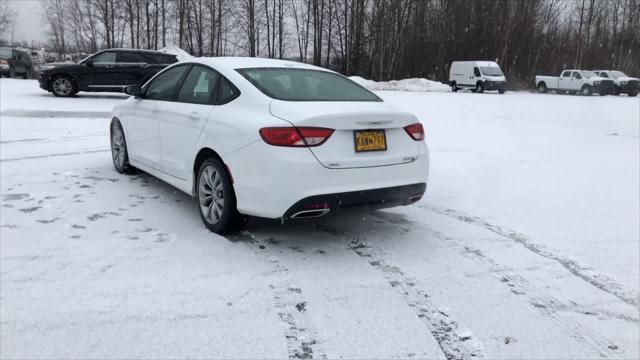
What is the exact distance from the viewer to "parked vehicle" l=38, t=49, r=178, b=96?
1681cm

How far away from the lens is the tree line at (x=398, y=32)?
4853 cm

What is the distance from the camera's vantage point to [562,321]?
3.19 metres

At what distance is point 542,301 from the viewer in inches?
136

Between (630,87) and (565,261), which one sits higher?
(630,87)

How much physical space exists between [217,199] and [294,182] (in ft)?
3.04

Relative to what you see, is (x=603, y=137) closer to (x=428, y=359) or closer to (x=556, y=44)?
(x=428, y=359)

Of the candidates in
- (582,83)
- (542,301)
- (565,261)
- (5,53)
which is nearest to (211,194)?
(542,301)

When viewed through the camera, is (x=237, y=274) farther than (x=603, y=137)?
No

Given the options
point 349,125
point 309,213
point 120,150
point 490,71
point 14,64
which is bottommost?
point 309,213

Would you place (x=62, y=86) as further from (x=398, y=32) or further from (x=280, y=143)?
(x=398, y=32)

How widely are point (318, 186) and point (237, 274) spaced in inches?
33.5

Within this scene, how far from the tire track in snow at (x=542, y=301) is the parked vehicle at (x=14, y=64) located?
3088cm

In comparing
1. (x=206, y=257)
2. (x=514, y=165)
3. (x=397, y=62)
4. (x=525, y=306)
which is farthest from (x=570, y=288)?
(x=397, y=62)

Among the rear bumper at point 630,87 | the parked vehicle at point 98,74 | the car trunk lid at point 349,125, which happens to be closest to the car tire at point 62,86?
the parked vehicle at point 98,74
